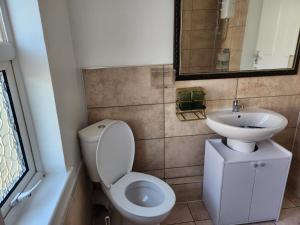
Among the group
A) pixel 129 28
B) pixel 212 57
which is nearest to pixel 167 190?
pixel 212 57

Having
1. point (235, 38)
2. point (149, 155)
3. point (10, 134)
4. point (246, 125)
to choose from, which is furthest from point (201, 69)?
point (10, 134)

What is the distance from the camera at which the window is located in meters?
0.96

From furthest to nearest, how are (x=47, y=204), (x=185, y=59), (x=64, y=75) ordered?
(x=185, y=59)
(x=64, y=75)
(x=47, y=204)

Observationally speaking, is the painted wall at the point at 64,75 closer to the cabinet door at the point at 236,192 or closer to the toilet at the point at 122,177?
the toilet at the point at 122,177

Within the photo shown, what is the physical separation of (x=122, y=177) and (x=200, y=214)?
79 cm

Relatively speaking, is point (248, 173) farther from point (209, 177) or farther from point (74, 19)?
point (74, 19)

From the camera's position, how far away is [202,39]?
65.2 inches

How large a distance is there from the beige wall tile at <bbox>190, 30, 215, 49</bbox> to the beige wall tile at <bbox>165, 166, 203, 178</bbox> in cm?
104

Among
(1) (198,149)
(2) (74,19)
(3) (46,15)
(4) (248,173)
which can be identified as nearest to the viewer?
(3) (46,15)

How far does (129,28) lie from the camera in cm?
157

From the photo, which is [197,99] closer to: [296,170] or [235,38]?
[235,38]

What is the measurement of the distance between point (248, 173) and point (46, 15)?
161 centimetres

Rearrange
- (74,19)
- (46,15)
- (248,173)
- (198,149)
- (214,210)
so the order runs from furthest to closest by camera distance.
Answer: (198,149) < (214,210) < (248,173) < (74,19) < (46,15)

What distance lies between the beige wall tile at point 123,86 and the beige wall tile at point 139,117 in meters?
0.05
